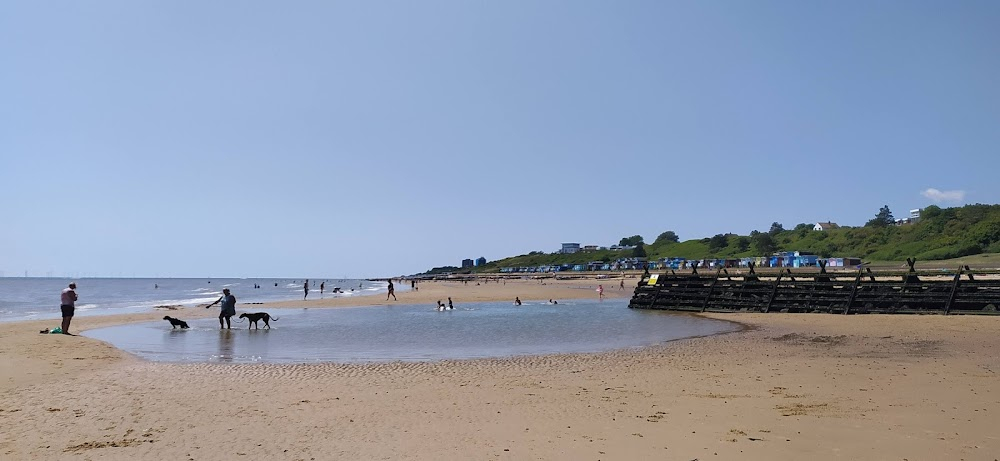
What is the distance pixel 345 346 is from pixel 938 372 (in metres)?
14.8

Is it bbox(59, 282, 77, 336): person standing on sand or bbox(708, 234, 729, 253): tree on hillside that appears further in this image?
bbox(708, 234, 729, 253): tree on hillside

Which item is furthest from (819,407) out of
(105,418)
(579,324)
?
(579,324)

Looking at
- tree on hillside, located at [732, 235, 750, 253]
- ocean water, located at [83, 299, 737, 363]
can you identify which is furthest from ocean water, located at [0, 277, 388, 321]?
tree on hillside, located at [732, 235, 750, 253]

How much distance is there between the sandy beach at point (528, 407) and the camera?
6.61 metres

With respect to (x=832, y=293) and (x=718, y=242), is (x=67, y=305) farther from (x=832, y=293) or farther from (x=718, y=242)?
(x=718, y=242)

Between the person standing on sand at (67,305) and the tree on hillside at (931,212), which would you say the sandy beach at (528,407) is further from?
the tree on hillside at (931,212)

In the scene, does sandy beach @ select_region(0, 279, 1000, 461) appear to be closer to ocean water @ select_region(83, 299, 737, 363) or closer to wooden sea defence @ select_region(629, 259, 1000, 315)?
ocean water @ select_region(83, 299, 737, 363)

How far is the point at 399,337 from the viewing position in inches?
827

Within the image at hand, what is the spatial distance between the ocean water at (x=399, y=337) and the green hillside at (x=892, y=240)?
6260 centimetres

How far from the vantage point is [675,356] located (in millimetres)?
14398

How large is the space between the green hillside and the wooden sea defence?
5340cm

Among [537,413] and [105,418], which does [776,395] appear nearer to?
[537,413]

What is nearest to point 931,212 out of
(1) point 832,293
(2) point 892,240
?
(2) point 892,240

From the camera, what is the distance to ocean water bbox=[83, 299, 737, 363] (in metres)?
16.2
